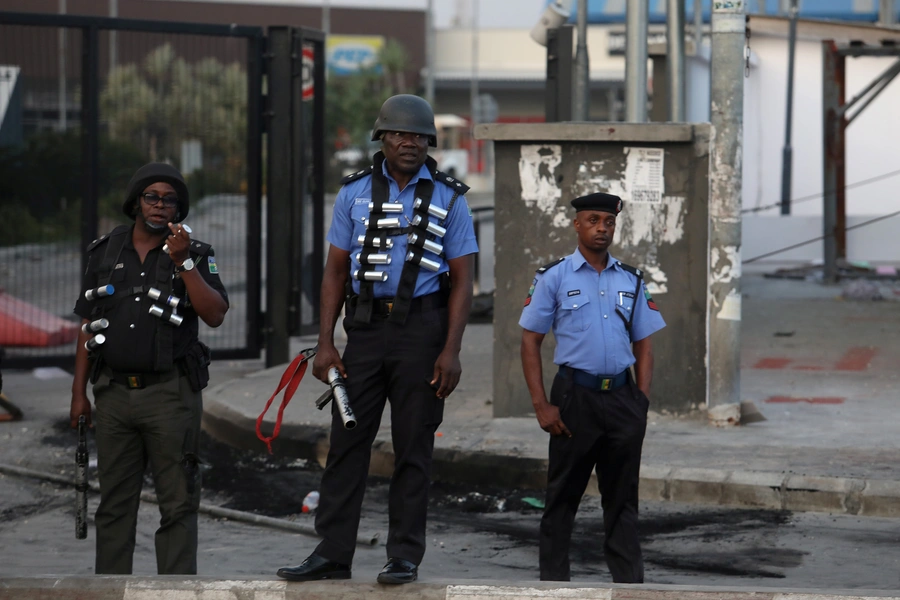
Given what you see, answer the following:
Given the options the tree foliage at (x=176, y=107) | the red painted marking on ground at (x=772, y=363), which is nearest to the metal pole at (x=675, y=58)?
the red painted marking on ground at (x=772, y=363)

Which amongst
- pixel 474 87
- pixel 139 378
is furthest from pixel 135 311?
pixel 474 87

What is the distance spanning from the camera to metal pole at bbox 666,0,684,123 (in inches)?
467

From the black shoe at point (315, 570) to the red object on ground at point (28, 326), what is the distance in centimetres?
750

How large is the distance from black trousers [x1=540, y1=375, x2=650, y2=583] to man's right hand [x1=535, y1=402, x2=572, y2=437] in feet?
0.11

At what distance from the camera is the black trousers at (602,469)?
205 inches

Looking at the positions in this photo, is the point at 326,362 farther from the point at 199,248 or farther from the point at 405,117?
the point at 405,117

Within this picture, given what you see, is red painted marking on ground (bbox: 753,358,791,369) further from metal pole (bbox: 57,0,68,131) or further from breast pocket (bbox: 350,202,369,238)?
breast pocket (bbox: 350,202,369,238)

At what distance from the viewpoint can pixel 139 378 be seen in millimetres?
4980

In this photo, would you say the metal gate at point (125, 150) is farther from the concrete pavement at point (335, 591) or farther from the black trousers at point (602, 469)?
the concrete pavement at point (335, 591)

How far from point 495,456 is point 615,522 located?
99.8 inches

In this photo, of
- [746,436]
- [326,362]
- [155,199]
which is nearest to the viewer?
[326,362]

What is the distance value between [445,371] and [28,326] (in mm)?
7848

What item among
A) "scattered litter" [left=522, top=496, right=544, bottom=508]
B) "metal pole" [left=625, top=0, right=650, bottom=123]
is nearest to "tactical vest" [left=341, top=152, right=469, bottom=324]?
"scattered litter" [left=522, top=496, right=544, bottom=508]

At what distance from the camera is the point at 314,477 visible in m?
8.02
